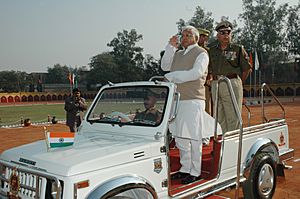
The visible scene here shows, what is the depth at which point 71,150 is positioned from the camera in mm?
3424

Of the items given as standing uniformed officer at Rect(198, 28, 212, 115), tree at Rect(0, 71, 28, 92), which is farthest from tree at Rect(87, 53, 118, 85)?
standing uniformed officer at Rect(198, 28, 212, 115)

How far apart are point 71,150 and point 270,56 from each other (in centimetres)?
5459

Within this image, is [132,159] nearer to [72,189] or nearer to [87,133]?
[72,189]

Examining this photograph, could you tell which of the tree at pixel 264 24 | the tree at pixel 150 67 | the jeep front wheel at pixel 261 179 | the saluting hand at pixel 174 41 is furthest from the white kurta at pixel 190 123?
the tree at pixel 150 67

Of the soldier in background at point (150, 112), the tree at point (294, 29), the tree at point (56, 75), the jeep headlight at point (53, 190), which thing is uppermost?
the tree at point (294, 29)

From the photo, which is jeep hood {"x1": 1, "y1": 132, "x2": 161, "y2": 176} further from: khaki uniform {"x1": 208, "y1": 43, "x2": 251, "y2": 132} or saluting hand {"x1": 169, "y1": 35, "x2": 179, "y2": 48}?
khaki uniform {"x1": 208, "y1": 43, "x2": 251, "y2": 132}

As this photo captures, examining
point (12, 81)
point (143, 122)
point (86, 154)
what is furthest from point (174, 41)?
point (12, 81)

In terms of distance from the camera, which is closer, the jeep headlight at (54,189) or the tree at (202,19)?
the jeep headlight at (54,189)

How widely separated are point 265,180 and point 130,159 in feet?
8.36

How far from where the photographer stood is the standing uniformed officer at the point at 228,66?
204 inches

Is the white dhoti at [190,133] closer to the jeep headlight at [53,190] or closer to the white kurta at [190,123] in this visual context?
the white kurta at [190,123]

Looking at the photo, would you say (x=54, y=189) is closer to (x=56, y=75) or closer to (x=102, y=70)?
(x=102, y=70)

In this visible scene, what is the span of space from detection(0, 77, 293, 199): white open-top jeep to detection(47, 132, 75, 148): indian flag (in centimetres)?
7

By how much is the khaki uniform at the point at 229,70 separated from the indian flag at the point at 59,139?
249 centimetres
